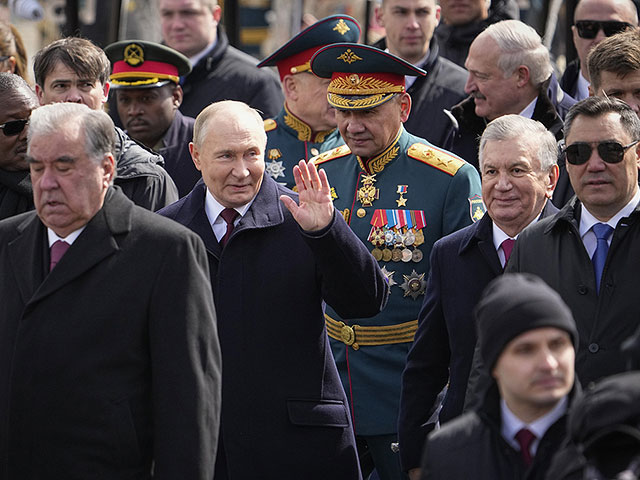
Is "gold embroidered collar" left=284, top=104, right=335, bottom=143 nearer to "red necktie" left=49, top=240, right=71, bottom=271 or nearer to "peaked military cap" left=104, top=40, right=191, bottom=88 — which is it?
"peaked military cap" left=104, top=40, right=191, bottom=88

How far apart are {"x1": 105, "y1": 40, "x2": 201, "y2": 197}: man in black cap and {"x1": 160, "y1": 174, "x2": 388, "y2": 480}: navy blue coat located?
7.24 ft

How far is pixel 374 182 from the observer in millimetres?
6641

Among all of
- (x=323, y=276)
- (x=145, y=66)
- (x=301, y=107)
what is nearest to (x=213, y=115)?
(x=323, y=276)

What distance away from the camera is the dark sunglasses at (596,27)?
8195mm

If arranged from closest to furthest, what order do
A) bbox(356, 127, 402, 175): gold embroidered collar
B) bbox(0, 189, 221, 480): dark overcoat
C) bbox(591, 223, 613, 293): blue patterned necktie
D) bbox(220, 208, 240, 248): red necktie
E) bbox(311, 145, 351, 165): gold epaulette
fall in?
bbox(0, 189, 221, 480): dark overcoat
bbox(591, 223, 613, 293): blue patterned necktie
bbox(220, 208, 240, 248): red necktie
bbox(356, 127, 402, 175): gold embroidered collar
bbox(311, 145, 351, 165): gold epaulette

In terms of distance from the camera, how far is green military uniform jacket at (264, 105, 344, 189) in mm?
7758

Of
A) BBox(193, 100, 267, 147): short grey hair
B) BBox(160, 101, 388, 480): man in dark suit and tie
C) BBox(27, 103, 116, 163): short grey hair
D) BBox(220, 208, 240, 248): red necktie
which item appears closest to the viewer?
BBox(27, 103, 116, 163): short grey hair

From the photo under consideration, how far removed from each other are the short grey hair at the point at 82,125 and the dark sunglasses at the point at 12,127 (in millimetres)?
1513

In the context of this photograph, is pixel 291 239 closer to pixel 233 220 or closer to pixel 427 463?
pixel 233 220

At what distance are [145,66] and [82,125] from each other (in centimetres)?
321

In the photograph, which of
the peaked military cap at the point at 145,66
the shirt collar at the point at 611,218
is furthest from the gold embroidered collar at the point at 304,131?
the shirt collar at the point at 611,218

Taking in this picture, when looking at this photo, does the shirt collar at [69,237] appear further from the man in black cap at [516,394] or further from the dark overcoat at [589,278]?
the dark overcoat at [589,278]

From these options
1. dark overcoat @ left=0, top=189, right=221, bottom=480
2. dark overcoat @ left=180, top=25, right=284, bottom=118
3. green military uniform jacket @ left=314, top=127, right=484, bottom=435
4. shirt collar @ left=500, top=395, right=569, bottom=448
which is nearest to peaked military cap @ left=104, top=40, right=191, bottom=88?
dark overcoat @ left=180, top=25, right=284, bottom=118

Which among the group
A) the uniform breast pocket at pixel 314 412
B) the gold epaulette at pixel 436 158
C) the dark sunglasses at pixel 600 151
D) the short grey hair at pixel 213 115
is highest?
the dark sunglasses at pixel 600 151
